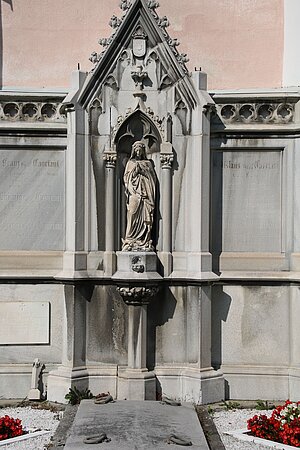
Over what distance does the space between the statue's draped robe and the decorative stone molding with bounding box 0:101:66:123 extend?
1.52m

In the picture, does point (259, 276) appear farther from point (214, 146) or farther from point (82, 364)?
point (82, 364)

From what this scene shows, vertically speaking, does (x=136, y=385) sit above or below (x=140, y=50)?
below

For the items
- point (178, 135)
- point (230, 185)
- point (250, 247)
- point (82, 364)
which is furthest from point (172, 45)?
point (82, 364)

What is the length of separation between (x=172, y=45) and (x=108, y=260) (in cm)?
341

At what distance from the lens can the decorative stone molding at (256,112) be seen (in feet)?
42.6

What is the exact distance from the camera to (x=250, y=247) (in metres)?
13.0

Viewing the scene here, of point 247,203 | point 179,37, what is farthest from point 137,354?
point 179,37

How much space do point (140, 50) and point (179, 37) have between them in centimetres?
178

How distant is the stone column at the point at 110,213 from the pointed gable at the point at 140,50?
91 centimetres

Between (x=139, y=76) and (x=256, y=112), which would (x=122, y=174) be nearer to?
(x=139, y=76)

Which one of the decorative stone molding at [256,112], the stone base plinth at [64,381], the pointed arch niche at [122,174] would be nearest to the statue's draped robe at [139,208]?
the pointed arch niche at [122,174]

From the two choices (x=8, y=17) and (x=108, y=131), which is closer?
(x=108, y=131)

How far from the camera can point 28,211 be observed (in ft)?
42.5

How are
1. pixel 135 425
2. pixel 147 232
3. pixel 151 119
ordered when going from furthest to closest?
pixel 151 119, pixel 147 232, pixel 135 425
